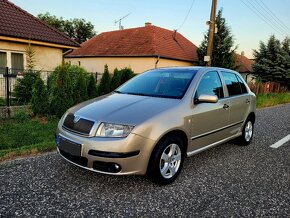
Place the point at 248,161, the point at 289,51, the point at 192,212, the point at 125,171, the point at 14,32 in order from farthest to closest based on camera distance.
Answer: the point at 289,51
the point at 14,32
the point at 248,161
the point at 125,171
the point at 192,212

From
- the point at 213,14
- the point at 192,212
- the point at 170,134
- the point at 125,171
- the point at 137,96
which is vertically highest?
the point at 213,14

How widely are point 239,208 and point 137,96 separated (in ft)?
7.16

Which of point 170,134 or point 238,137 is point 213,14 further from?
point 170,134

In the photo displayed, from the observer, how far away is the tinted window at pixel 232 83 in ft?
18.5

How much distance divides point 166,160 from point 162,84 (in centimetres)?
142

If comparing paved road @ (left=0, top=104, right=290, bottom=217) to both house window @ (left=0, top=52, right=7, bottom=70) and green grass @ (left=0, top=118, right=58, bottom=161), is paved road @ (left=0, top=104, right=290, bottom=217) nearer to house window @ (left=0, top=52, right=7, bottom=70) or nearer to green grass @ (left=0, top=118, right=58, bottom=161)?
green grass @ (left=0, top=118, right=58, bottom=161)

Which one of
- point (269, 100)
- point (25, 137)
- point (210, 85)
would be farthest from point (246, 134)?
point (269, 100)

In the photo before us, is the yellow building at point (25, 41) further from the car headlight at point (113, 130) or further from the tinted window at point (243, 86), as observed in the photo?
the car headlight at point (113, 130)

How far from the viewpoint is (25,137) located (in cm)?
683

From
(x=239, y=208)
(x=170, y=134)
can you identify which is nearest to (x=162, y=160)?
(x=170, y=134)

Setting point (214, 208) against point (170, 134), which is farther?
point (170, 134)

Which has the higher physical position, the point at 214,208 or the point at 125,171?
the point at 125,171

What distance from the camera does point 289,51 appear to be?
29.3m

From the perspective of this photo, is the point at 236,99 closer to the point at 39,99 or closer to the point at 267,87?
the point at 39,99
